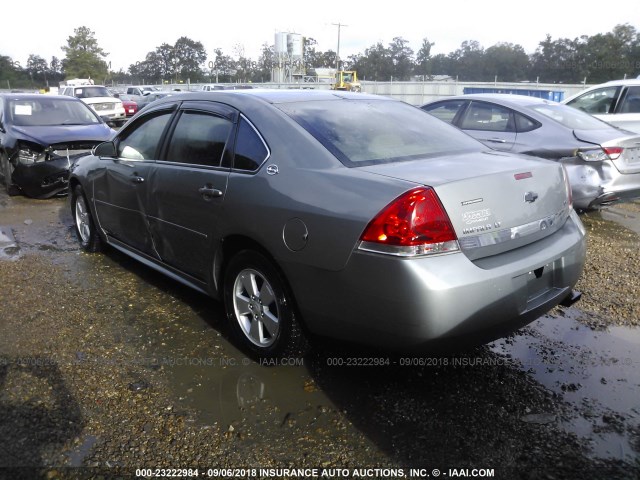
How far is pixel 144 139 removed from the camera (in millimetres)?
4449

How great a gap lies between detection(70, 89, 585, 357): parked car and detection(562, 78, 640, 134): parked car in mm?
7234

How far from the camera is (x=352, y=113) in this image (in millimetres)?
3598

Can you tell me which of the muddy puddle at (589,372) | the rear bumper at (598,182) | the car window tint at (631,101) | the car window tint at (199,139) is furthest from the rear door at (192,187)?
the car window tint at (631,101)

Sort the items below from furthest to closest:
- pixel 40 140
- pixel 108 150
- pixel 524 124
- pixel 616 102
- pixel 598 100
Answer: pixel 598 100 < pixel 616 102 < pixel 40 140 < pixel 524 124 < pixel 108 150

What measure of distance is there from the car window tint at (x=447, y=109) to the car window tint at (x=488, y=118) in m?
0.27

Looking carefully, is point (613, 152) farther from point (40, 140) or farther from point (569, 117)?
point (40, 140)

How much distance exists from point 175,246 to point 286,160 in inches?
50.6

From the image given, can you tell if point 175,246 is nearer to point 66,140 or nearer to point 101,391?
point 101,391

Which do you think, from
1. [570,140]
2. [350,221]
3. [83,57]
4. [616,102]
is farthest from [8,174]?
[83,57]

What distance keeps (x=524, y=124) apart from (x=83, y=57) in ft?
244

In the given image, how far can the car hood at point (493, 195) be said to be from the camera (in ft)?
8.63

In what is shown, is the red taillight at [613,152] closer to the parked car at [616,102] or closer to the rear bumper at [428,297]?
the parked car at [616,102]

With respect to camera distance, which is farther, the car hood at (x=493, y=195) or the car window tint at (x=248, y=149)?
the car window tint at (x=248, y=149)

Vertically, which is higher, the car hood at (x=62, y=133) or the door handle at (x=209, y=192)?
the door handle at (x=209, y=192)
